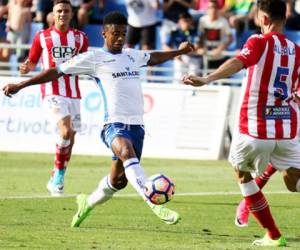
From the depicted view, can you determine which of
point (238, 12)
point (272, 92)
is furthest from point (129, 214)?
point (238, 12)

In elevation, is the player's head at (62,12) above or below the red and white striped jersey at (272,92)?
below

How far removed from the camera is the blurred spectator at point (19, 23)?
2339 cm

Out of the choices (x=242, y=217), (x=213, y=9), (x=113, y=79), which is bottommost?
(x=213, y=9)

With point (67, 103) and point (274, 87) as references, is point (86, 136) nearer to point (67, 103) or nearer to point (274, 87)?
point (67, 103)

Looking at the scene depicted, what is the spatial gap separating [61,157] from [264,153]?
515 centimetres

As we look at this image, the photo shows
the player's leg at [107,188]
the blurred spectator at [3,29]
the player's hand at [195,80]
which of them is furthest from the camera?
the blurred spectator at [3,29]

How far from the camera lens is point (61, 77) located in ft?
48.2

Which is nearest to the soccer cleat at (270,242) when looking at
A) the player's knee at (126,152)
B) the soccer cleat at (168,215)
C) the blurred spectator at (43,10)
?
the soccer cleat at (168,215)

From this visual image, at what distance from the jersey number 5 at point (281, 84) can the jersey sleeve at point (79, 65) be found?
2019mm

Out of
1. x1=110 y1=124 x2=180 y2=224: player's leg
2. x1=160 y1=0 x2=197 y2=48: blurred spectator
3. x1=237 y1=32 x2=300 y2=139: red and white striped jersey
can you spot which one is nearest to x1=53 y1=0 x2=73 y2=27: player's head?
x1=110 y1=124 x2=180 y2=224: player's leg

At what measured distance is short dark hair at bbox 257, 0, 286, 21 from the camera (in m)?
9.62

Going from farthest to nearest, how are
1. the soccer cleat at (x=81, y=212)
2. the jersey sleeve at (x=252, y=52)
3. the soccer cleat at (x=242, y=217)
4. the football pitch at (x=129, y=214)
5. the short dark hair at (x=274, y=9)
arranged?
the soccer cleat at (x=242, y=217) → the soccer cleat at (x=81, y=212) → the football pitch at (x=129, y=214) → the short dark hair at (x=274, y=9) → the jersey sleeve at (x=252, y=52)

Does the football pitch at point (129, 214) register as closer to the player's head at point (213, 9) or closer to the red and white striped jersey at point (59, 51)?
the red and white striped jersey at point (59, 51)

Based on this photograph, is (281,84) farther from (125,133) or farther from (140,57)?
(140,57)
